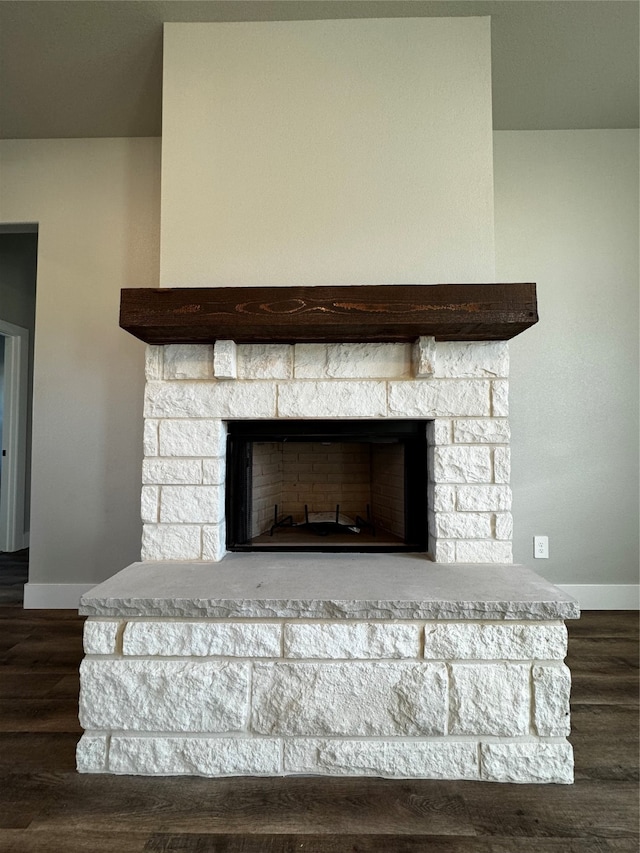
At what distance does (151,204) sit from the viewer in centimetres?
265

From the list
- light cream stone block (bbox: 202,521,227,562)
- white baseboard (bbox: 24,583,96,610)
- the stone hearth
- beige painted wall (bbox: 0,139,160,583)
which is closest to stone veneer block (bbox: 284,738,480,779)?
the stone hearth

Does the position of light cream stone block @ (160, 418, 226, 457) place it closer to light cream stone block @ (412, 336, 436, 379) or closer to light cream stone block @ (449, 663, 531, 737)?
light cream stone block @ (412, 336, 436, 379)

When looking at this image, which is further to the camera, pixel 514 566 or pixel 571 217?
pixel 571 217

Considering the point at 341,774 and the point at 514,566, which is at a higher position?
the point at 514,566

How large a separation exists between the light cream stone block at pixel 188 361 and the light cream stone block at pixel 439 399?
27.4 inches

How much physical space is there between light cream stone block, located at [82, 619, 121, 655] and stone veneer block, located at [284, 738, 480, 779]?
57 cm

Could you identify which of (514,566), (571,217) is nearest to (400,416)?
(514,566)

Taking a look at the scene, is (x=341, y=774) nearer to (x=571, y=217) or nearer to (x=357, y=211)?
(x=357, y=211)

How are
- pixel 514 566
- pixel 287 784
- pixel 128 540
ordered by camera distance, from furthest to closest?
1. pixel 128 540
2. pixel 514 566
3. pixel 287 784

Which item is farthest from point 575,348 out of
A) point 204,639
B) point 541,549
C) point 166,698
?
point 166,698

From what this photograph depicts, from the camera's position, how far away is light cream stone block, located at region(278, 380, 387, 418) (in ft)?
5.88

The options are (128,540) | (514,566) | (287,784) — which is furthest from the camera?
(128,540)

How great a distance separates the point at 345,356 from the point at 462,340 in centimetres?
43

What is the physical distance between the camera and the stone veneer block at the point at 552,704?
1.29 meters
